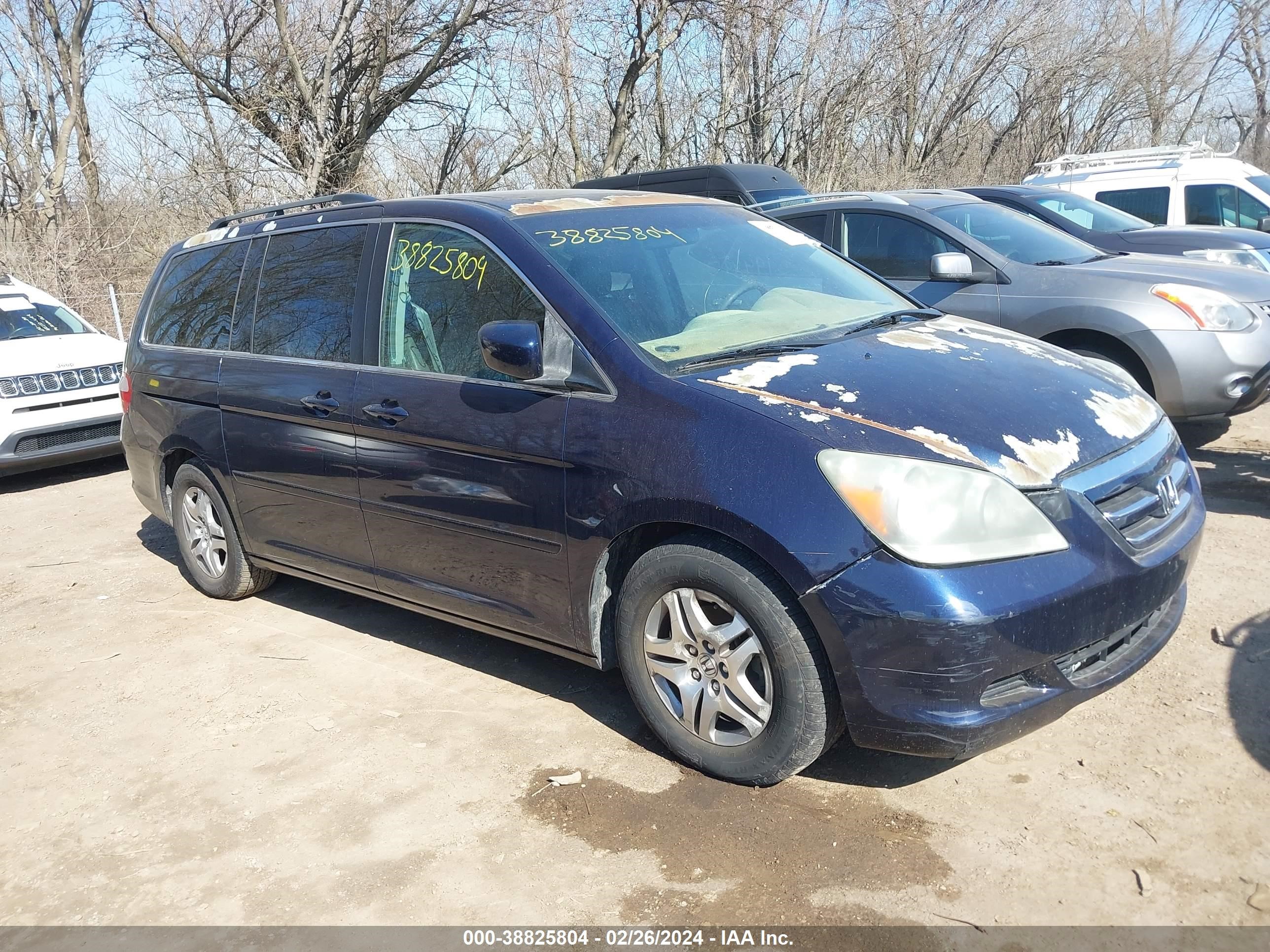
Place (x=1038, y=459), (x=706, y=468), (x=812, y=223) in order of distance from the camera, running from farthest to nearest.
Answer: (x=812, y=223) < (x=706, y=468) < (x=1038, y=459)

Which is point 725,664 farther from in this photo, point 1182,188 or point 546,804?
point 1182,188

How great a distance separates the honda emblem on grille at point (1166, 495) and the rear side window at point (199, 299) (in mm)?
4014

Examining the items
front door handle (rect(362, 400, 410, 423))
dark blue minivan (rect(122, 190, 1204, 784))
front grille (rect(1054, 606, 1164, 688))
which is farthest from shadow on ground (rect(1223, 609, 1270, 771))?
front door handle (rect(362, 400, 410, 423))

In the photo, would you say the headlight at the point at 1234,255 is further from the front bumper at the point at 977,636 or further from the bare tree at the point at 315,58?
the bare tree at the point at 315,58

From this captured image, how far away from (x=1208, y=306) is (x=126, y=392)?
6.28m

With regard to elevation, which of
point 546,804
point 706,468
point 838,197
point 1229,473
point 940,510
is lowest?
point 1229,473

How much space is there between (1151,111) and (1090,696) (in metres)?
29.6

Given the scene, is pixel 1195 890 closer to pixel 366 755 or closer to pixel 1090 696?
pixel 1090 696

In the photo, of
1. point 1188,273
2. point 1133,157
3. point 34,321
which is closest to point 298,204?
point 1188,273

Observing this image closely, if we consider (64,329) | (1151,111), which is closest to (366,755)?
(64,329)

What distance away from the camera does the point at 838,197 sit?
7.98 m

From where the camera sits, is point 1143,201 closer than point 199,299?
No

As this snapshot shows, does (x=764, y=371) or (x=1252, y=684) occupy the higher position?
(x=764, y=371)

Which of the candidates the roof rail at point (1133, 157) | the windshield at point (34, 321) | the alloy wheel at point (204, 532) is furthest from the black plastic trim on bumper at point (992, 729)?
the roof rail at point (1133, 157)
